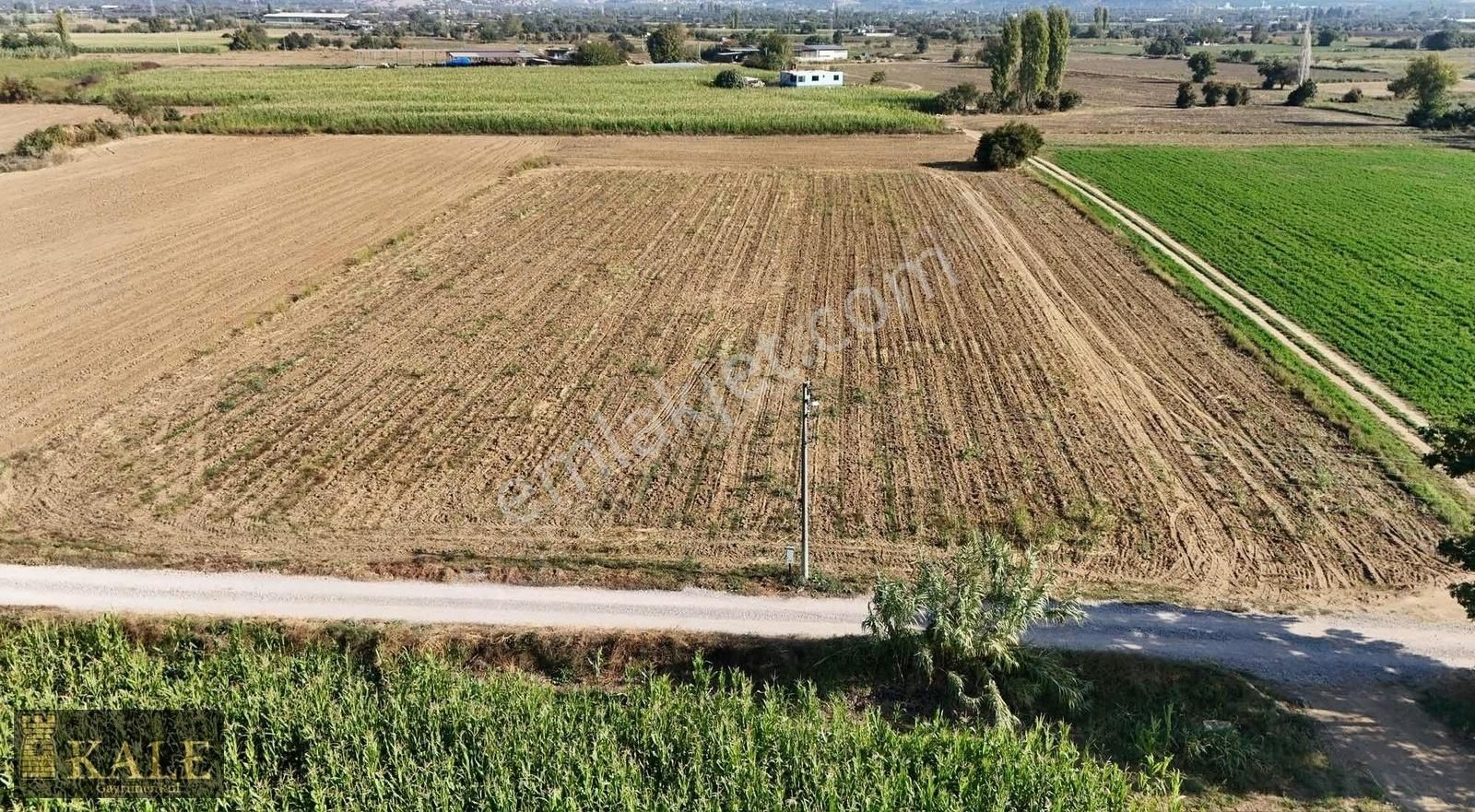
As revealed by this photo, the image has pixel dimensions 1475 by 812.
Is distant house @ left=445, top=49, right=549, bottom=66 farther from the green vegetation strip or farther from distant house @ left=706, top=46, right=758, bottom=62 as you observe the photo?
the green vegetation strip

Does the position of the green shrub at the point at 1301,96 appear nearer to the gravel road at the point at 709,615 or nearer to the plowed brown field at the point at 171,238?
the plowed brown field at the point at 171,238

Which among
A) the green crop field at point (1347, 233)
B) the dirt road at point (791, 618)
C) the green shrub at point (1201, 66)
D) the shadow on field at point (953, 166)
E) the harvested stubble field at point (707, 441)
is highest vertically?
the green shrub at point (1201, 66)

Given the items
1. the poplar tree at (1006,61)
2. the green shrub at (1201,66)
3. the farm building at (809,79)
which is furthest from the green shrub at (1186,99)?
the farm building at (809,79)

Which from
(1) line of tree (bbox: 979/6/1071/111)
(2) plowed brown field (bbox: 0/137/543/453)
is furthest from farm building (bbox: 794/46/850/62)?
(2) plowed brown field (bbox: 0/137/543/453)

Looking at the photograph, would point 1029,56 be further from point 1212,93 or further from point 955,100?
point 1212,93

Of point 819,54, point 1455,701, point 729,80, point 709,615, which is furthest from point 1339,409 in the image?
point 819,54

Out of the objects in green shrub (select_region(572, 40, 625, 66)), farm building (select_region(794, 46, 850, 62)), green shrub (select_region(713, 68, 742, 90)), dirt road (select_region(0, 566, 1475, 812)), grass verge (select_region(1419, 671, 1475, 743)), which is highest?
farm building (select_region(794, 46, 850, 62))
